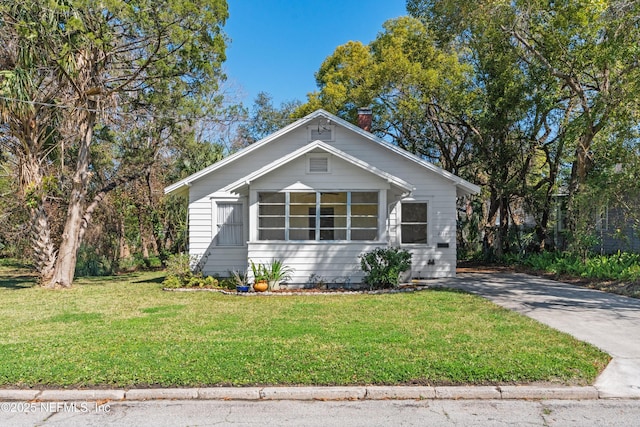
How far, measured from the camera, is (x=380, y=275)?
1164cm

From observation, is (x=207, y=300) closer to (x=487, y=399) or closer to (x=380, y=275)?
(x=380, y=275)

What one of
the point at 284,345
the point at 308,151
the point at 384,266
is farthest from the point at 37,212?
the point at 284,345

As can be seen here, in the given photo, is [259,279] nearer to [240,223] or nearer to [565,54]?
[240,223]

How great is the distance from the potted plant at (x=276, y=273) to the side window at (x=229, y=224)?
2.73m

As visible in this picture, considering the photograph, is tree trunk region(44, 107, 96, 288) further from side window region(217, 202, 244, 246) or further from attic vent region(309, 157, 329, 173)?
attic vent region(309, 157, 329, 173)

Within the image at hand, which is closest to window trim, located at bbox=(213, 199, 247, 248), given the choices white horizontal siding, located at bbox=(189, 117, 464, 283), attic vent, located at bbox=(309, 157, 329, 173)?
white horizontal siding, located at bbox=(189, 117, 464, 283)

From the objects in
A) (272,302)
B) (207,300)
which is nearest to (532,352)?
(272,302)

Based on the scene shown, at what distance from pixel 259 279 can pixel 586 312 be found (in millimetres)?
7596

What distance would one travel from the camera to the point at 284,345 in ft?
20.0

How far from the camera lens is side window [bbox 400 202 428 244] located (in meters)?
14.4

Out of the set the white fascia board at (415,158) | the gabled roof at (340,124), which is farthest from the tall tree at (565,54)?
the gabled roof at (340,124)

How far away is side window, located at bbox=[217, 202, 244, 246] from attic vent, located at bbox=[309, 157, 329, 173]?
3.35m

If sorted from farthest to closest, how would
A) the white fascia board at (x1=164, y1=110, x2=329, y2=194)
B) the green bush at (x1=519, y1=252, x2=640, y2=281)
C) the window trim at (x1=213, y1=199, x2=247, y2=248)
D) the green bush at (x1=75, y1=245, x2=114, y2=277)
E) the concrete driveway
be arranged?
the green bush at (x1=75, y1=245, x2=114, y2=277) < the window trim at (x1=213, y1=199, x2=247, y2=248) < the white fascia board at (x1=164, y1=110, x2=329, y2=194) < the green bush at (x1=519, y1=252, x2=640, y2=281) < the concrete driveway

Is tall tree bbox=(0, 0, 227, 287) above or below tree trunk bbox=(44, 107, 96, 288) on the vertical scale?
above
